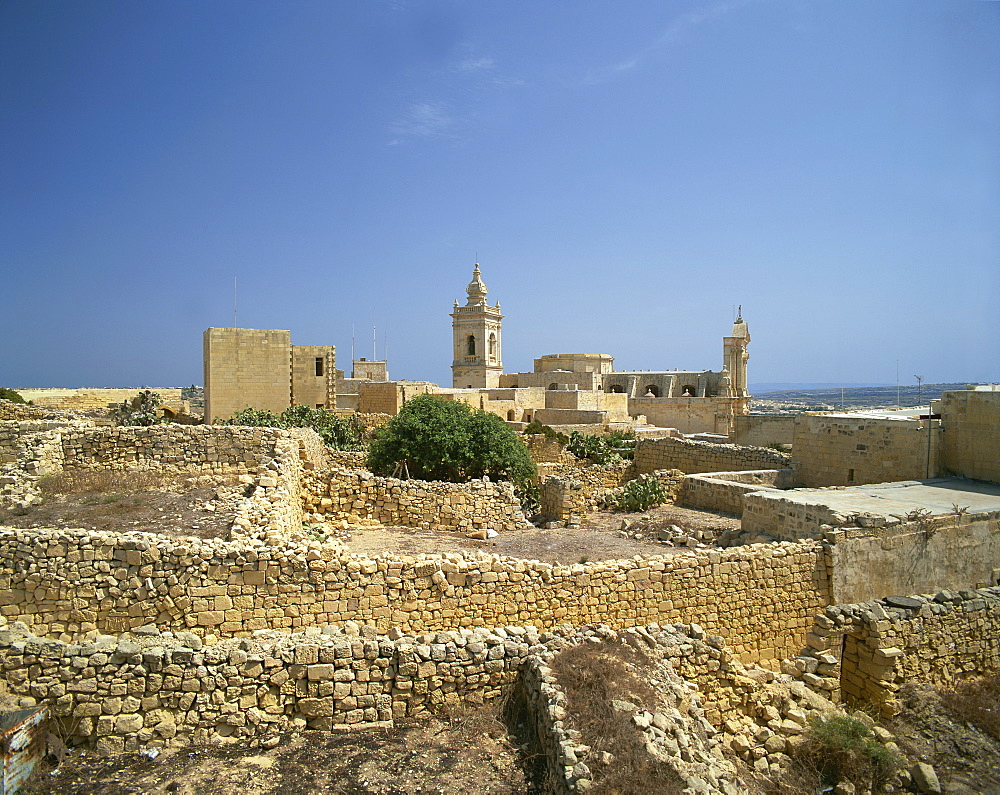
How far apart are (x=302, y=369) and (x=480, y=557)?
18.8m

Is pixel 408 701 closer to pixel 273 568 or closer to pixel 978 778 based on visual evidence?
pixel 273 568

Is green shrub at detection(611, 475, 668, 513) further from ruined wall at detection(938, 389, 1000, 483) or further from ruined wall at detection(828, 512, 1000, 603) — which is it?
ruined wall at detection(938, 389, 1000, 483)

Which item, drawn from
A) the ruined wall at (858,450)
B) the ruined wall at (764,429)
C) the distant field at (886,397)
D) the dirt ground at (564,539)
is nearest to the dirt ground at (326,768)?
the dirt ground at (564,539)

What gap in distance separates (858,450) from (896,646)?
6172mm

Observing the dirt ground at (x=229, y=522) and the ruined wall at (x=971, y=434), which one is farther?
the ruined wall at (x=971, y=434)

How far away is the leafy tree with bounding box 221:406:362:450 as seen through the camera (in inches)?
717

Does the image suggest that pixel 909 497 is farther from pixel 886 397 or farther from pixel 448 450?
pixel 886 397

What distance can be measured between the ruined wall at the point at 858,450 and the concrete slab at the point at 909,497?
2.11 feet

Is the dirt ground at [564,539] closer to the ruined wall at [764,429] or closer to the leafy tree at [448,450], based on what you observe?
the leafy tree at [448,450]

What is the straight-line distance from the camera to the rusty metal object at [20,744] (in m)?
4.21

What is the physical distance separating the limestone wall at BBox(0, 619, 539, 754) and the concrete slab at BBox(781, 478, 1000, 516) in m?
5.93

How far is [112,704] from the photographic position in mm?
4852

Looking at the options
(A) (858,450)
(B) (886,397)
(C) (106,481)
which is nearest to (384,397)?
(C) (106,481)

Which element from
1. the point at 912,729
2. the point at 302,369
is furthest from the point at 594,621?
the point at 302,369
